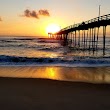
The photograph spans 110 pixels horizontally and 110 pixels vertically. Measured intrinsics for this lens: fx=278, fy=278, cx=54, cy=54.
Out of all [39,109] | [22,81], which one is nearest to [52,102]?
[39,109]

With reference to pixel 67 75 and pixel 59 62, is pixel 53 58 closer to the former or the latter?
pixel 59 62

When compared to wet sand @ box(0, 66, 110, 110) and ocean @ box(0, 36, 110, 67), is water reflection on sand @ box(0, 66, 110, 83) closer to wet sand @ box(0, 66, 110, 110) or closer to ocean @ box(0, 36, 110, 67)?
wet sand @ box(0, 66, 110, 110)

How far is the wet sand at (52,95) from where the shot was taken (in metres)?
6.68

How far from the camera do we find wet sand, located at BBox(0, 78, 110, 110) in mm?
6676

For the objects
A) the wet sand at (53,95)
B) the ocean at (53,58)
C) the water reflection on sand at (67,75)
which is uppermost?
the wet sand at (53,95)

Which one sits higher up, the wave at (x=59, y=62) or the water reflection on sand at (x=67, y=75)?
the water reflection on sand at (x=67, y=75)

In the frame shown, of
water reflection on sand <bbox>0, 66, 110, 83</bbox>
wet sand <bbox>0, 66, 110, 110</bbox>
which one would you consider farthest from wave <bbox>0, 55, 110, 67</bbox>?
wet sand <bbox>0, 66, 110, 110</bbox>

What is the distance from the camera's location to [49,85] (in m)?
9.33

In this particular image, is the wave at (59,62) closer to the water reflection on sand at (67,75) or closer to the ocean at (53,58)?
the ocean at (53,58)

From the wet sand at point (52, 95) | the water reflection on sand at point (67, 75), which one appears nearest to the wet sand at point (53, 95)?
the wet sand at point (52, 95)

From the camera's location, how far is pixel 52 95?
7.77 metres

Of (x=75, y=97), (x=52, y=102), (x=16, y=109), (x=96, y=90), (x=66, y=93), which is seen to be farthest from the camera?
(x=96, y=90)

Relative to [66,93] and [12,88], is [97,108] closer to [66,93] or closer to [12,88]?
[66,93]

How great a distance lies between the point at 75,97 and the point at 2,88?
8.10ft
